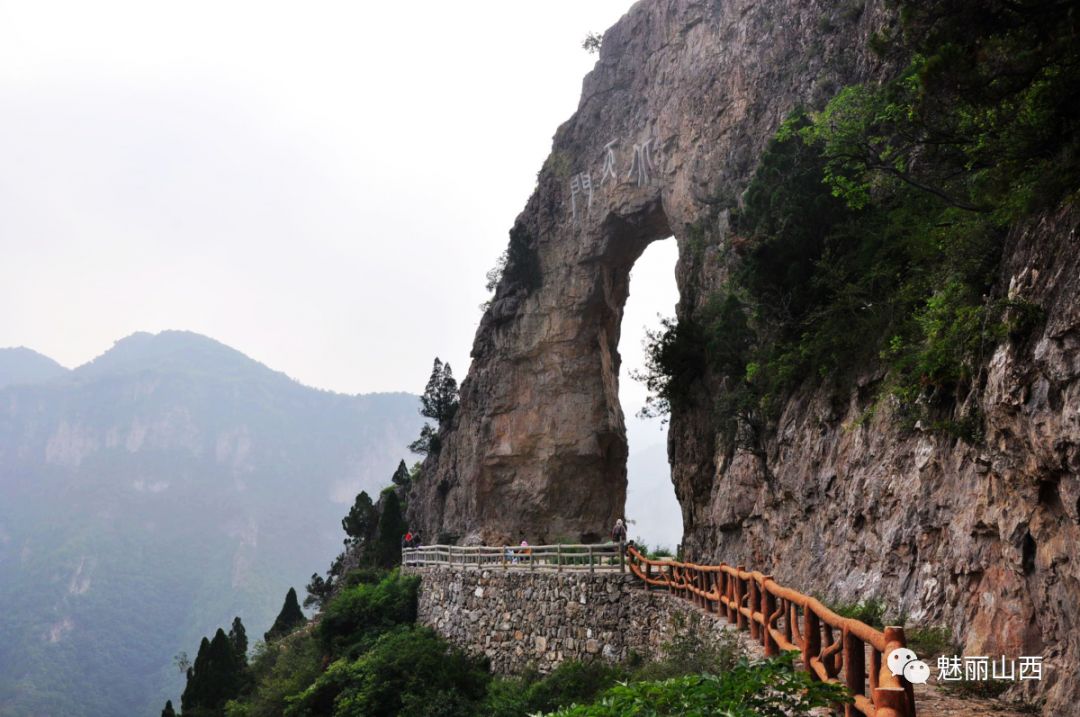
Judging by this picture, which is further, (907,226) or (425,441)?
(425,441)

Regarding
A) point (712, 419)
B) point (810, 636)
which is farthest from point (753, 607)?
point (712, 419)

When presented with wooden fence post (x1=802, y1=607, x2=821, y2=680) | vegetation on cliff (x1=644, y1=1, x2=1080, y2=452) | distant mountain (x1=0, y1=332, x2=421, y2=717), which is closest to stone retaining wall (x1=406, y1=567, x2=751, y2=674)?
vegetation on cliff (x1=644, y1=1, x2=1080, y2=452)

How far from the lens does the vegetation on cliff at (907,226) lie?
8.40 m

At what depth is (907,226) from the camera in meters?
14.8

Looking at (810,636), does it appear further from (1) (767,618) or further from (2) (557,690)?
(2) (557,690)

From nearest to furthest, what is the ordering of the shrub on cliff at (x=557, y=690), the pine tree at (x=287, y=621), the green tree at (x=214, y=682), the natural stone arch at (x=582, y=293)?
the shrub on cliff at (x=557, y=690)
the green tree at (x=214, y=682)
the natural stone arch at (x=582, y=293)
the pine tree at (x=287, y=621)

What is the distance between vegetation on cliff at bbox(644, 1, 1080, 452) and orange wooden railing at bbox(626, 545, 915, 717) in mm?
2815

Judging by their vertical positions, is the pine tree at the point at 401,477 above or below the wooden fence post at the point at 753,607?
above

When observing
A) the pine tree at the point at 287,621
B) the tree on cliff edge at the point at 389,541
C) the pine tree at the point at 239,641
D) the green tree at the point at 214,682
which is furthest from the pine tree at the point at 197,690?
the tree on cliff edge at the point at 389,541

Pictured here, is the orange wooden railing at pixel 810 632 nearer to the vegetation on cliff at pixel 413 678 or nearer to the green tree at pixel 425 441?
the vegetation on cliff at pixel 413 678

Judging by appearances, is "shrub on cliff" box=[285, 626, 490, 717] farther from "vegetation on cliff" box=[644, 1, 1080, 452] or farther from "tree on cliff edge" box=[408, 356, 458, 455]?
"tree on cliff edge" box=[408, 356, 458, 455]

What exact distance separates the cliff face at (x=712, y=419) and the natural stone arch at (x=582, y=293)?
0.33 feet

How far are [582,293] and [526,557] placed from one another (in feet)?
52.3

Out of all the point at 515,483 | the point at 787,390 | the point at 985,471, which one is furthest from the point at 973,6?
the point at 515,483
